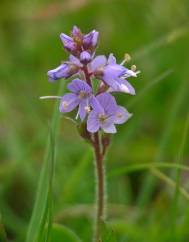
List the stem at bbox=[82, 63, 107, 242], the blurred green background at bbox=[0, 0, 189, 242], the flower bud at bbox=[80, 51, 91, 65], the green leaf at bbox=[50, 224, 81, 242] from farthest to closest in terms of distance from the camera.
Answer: the blurred green background at bbox=[0, 0, 189, 242] < the green leaf at bbox=[50, 224, 81, 242] < the stem at bbox=[82, 63, 107, 242] < the flower bud at bbox=[80, 51, 91, 65]

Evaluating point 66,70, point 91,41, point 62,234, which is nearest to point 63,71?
point 66,70

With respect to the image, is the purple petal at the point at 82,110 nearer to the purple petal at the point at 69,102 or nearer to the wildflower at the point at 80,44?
the purple petal at the point at 69,102

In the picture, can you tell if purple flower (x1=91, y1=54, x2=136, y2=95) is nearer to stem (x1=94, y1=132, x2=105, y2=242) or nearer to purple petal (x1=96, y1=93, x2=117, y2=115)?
purple petal (x1=96, y1=93, x2=117, y2=115)

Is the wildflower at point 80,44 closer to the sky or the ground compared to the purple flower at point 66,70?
closer to the sky

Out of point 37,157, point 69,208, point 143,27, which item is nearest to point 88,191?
point 69,208

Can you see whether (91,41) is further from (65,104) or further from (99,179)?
(99,179)

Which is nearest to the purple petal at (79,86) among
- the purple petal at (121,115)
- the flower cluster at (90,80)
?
the flower cluster at (90,80)

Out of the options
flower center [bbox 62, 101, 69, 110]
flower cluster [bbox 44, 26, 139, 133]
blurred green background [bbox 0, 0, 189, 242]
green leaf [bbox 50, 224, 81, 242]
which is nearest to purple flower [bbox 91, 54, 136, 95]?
flower cluster [bbox 44, 26, 139, 133]
